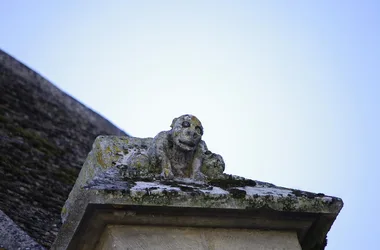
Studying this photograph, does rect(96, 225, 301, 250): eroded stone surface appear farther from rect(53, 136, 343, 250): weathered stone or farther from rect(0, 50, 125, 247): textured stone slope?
rect(0, 50, 125, 247): textured stone slope

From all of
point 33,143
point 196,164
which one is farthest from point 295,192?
point 33,143

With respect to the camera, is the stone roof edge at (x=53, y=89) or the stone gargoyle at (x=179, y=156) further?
the stone roof edge at (x=53, y=89)

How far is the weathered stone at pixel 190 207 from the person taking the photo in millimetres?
4281

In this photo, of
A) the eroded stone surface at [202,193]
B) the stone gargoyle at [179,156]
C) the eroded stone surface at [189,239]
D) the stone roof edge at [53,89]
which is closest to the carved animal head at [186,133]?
the stone gargoyle at [179,156]

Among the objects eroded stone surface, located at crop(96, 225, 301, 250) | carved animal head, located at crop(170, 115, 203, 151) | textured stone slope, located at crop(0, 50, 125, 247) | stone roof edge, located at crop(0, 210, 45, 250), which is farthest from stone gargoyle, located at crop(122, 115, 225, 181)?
textured stone slope, located at crop(0, 50, 125, 247)

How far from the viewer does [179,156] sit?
496cm

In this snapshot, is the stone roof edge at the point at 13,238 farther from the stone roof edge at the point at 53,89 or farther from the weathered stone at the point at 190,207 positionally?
the stone roof edge at the point at 53,89

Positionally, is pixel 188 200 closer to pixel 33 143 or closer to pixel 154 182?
pixel 154 182

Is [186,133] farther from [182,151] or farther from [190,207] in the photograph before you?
[190,207]

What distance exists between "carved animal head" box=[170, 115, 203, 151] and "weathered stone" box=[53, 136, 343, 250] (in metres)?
0.23

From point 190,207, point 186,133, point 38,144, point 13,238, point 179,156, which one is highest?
point 38,144

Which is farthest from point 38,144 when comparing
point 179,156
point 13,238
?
point 179,156

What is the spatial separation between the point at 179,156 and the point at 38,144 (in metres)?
4.94

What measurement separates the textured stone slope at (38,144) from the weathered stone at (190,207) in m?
2.15
